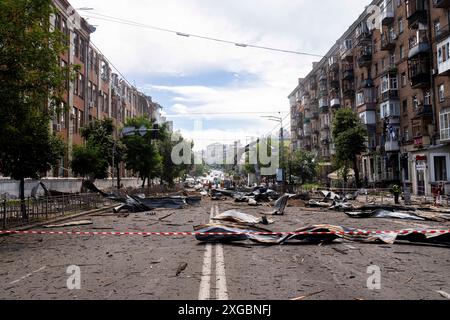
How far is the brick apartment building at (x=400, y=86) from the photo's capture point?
117ft

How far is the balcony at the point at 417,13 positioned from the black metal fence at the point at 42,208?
3262 centimetres

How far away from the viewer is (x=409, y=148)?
41750 millimetres

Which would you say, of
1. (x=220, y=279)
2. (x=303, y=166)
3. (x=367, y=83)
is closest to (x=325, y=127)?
(x=303, y=166)

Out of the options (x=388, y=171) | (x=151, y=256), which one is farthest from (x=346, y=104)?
(x=151, y=256)

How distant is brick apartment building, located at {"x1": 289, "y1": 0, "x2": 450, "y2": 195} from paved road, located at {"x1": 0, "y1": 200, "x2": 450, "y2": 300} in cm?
2055

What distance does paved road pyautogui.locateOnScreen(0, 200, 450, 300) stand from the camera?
6.02 meters

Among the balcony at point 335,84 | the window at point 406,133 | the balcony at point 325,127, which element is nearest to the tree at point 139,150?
the window at point 406,133

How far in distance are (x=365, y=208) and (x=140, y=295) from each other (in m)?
17.7

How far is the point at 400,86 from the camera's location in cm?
4441

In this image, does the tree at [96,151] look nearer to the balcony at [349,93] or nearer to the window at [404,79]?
the window at [404,79]

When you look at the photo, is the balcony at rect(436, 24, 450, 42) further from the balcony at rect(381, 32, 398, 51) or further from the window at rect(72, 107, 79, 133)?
the window at rect(72, 107, 79, 133)

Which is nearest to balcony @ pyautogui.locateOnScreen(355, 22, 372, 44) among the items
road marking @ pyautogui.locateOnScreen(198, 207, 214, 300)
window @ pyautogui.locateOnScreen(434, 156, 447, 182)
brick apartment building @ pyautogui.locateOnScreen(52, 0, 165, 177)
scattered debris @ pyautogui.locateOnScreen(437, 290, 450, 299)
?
window @ pyautogui.locateOnScreen(434, 156, 447, 182)

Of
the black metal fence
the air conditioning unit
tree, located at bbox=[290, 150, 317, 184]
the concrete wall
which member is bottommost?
the black metal fence

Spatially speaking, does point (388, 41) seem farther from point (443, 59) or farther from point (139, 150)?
point (139, 150)
